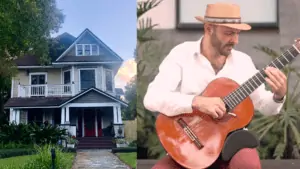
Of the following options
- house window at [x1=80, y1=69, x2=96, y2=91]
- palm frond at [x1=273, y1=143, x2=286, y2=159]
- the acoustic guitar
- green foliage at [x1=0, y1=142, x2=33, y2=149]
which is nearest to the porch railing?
house window at [x1=80, y1=69, x2=96, y2=91]

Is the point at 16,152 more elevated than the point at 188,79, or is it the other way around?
the point at 188,79

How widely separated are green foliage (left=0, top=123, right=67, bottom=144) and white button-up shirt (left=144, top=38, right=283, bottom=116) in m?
0.96

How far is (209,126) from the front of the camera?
196 inches

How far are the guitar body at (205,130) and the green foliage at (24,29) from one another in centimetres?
149

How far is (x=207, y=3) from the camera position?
5.32 metres

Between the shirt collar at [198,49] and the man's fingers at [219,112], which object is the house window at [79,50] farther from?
the man's fingers at [219,112]

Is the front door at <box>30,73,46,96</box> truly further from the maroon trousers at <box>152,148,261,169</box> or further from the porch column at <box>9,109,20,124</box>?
the maroon trousers at <box>152,148,261,169</box>

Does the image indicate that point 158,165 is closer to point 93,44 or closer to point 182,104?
point 182,104

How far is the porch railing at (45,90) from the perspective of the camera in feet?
17.3

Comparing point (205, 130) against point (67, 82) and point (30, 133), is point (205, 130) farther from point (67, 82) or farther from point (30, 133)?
point (30, 133)

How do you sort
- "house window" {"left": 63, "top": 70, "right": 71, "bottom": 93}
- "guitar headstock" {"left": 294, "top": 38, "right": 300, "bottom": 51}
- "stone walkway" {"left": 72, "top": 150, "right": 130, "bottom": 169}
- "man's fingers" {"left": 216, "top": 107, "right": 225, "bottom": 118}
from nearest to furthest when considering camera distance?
"man's fingers" {"left": 216, "top": 107, "right": 225, "bottom": 118}, "guitar headstock" {"left": 294, "top": 38, "right": 300, "bottom": 51}, "house window" {"left": 63, "top": 70, "right": 71, "bottom": 93}, "stone walkway" {"left": 72, "top": 150, "right": 130, "bottom": 169}

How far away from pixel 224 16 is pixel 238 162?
1.40 m

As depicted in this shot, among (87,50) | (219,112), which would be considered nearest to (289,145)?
(219,112)

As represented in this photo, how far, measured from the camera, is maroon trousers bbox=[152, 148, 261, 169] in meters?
5.00
